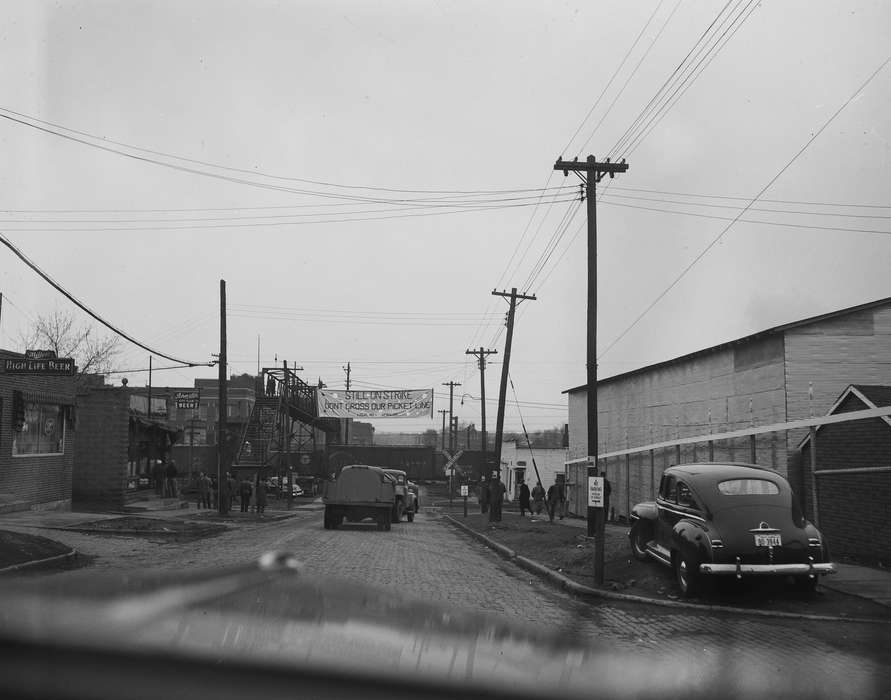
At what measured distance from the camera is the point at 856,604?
406 inches

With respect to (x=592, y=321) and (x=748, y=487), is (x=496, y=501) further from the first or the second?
(x=748, y=487)

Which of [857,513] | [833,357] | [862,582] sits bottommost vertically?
[862,582]

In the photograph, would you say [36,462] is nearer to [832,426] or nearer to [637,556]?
[637,556]

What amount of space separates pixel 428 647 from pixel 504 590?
32.6ft

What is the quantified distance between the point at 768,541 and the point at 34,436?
67.4ft

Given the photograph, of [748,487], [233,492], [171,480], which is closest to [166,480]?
[171,480]

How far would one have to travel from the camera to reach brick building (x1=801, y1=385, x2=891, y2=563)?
520 inches

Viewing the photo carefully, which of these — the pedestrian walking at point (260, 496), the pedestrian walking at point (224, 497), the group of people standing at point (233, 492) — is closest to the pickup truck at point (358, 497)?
the pedestrian walking at point (224, 497)

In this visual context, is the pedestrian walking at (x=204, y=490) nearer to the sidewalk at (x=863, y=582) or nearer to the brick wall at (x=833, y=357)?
the brick wall at (x=833, y=357)

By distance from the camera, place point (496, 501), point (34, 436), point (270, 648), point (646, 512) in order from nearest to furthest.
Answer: point (270, 648), point (646, 512), point (34, 436), point (496, 501)

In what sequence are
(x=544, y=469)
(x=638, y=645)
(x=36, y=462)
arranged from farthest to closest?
(x=544, y=469), (x=36, y=462), (x=638, y=645)

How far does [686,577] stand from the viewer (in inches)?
440

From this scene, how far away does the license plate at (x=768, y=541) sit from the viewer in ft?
34.8

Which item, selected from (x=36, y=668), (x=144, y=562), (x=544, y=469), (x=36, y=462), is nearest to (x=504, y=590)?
(x=144, y=562)
